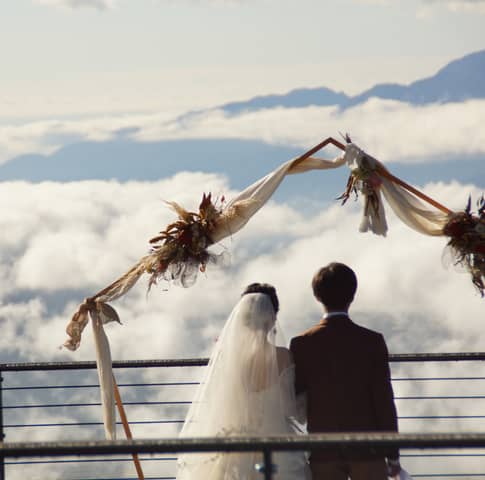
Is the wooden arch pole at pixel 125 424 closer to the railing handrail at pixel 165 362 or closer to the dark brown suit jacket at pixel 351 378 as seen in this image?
the railing handrail at pixel 165 362

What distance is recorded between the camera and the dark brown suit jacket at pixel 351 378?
16.6ft

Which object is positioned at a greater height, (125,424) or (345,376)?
(125,424)

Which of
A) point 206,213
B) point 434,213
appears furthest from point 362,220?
point 206,213

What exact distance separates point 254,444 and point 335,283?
4.64 feet

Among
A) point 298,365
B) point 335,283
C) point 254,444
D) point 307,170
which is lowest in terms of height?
point 254,444

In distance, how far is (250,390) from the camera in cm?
543

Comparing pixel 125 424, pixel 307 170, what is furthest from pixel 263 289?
pixel 125 424

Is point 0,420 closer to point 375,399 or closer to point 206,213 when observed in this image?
point 206,213

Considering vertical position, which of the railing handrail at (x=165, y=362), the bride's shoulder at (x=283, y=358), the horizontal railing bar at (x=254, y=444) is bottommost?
the horizontal railing bar at (x=254, y=444)

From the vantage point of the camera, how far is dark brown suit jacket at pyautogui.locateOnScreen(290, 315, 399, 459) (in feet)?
16.6

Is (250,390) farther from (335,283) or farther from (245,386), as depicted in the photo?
(335,283)

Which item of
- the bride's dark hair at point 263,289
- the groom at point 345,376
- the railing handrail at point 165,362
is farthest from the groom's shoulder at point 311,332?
the railing handrail at point 165,362

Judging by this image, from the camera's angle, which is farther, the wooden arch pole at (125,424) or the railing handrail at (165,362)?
the railing handrail at (165,362)

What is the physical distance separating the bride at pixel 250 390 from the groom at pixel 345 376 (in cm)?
21
